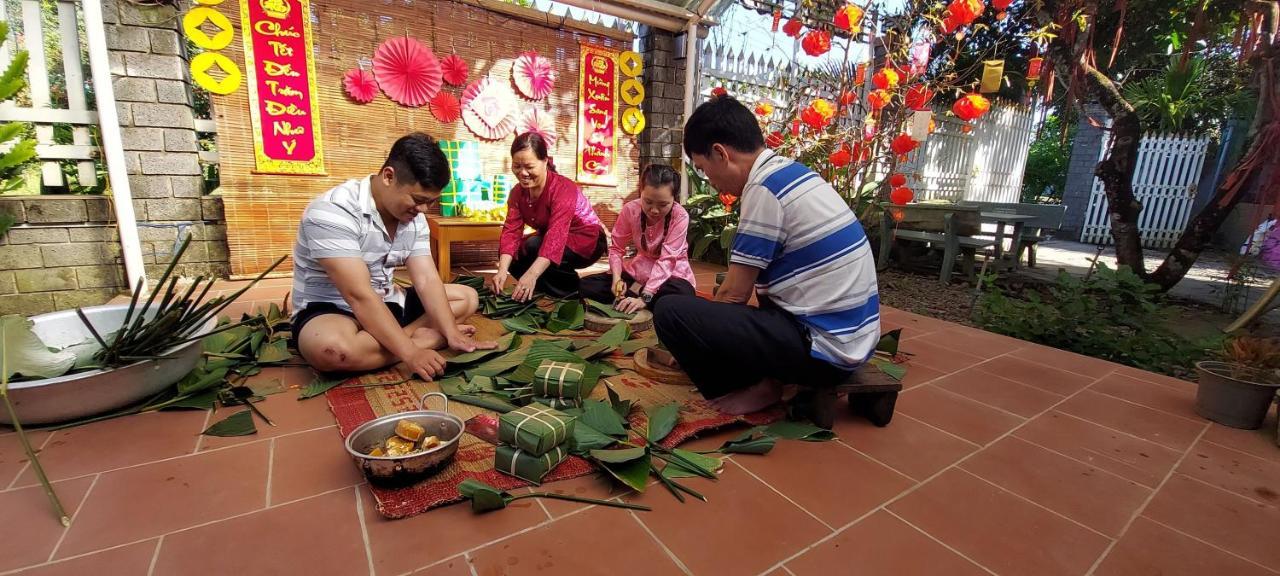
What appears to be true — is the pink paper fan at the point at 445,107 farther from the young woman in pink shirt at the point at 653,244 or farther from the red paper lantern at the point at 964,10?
the red paper lantern at the point at 964,10

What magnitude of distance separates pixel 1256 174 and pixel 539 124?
5.06 meters

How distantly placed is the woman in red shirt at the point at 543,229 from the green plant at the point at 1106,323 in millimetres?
2764

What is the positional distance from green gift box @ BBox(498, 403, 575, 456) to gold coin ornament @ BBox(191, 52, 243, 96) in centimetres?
381

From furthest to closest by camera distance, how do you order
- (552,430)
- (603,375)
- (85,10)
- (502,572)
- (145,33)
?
1. (145,33)
2. (85,10)
3. (603,375)
4. (552,430)
5. (502,572)

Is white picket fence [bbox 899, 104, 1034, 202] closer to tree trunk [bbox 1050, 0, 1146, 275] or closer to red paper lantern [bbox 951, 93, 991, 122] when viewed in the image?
tree trunk [bbox 1050, 0, 1146, 275]

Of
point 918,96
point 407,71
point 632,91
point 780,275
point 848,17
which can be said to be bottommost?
point 780,275

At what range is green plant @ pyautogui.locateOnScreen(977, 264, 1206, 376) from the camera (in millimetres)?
2957

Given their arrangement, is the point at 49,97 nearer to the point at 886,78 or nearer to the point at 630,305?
→ the point at 630,305

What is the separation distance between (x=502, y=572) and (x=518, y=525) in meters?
0.16

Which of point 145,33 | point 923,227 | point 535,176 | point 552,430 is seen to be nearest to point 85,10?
point 145,33

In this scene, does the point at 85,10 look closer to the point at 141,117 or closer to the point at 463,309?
the point at 141,117

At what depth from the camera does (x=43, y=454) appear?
63.2 inches

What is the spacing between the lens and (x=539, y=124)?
512 cm

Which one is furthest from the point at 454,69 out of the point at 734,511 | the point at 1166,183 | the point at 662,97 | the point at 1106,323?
the point at 1166,183
